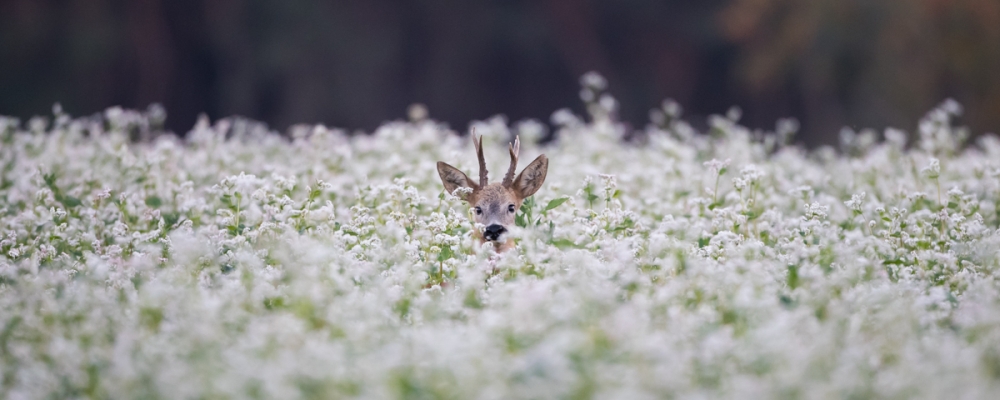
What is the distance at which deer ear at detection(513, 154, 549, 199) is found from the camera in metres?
6.74

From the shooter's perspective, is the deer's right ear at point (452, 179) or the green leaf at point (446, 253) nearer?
the green leaf at point (446, 253)

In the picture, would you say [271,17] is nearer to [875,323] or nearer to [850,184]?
[850,184]

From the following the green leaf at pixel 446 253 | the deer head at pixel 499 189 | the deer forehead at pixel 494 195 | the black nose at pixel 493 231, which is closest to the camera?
the green leaf at pixel 446 253

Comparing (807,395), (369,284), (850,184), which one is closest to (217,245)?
(369,284)

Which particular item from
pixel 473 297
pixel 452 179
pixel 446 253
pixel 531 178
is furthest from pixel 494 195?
pixel 473 297

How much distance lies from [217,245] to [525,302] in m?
2.28

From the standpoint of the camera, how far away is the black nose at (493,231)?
6141 mm

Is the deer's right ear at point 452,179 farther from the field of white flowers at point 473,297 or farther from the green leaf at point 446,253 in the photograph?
the green leaf at point 446,253

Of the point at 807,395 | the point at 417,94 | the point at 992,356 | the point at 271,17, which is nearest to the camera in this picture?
the point at 807,395

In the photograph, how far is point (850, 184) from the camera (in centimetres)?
870

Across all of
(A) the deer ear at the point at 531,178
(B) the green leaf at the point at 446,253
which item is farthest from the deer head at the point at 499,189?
(B) the green leaf at the point at 446,253

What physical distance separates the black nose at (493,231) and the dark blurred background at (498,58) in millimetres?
11023

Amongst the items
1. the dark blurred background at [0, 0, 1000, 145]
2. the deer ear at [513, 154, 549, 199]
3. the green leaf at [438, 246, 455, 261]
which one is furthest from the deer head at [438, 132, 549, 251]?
the dark blurred background at [0, 0, 1000, 145]

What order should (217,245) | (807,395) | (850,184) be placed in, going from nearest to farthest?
(807,395), (217,245), (850,184)
